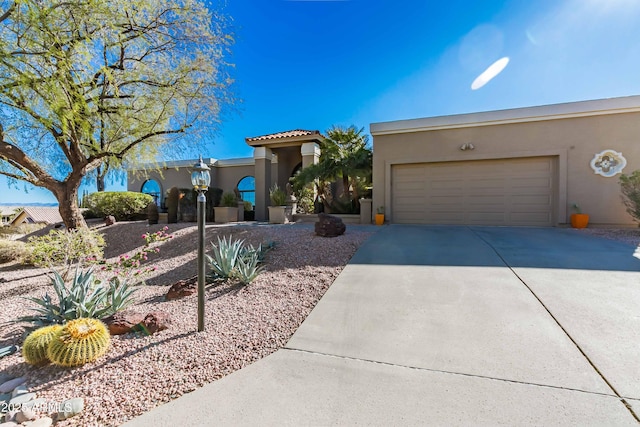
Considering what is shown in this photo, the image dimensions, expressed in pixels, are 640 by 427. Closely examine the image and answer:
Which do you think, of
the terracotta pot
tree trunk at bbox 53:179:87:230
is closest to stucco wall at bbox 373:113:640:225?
the terracotta pot

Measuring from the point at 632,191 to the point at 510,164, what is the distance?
9.92 feet

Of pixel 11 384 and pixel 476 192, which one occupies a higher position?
pixel 476 192

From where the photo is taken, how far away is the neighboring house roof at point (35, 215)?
20672 mm

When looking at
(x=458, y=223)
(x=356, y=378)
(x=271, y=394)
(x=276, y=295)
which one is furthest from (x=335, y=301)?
(x=458, y=223)

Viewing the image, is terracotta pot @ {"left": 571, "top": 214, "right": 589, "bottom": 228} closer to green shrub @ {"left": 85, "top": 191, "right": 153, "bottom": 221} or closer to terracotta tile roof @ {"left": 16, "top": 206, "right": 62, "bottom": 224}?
green shrub @ {"left": 85, "top": 191, "right": 153, "bottom": 221}

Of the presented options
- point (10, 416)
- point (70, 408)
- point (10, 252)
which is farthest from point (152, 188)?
point (70, 408)

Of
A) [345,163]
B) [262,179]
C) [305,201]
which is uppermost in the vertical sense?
[345,163]

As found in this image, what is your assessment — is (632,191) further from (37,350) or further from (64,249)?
(64,249)

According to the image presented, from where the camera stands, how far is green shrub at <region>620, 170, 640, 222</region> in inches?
298

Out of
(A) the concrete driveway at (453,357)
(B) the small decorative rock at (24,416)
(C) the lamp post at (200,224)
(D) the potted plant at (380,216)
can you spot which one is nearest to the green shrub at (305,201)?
(D) the potted plant at (380,216)

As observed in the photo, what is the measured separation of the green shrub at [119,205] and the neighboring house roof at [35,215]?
9.32 meters

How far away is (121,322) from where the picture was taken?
316 cm

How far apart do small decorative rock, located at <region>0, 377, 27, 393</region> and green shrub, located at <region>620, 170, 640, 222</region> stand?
12.6 m

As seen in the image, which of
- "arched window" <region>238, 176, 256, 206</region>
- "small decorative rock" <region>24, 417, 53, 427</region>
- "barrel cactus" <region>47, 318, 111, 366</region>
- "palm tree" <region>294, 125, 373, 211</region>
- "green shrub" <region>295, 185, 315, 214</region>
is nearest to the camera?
"small decorative rock" <region>24, 417, 53, 427</region>
